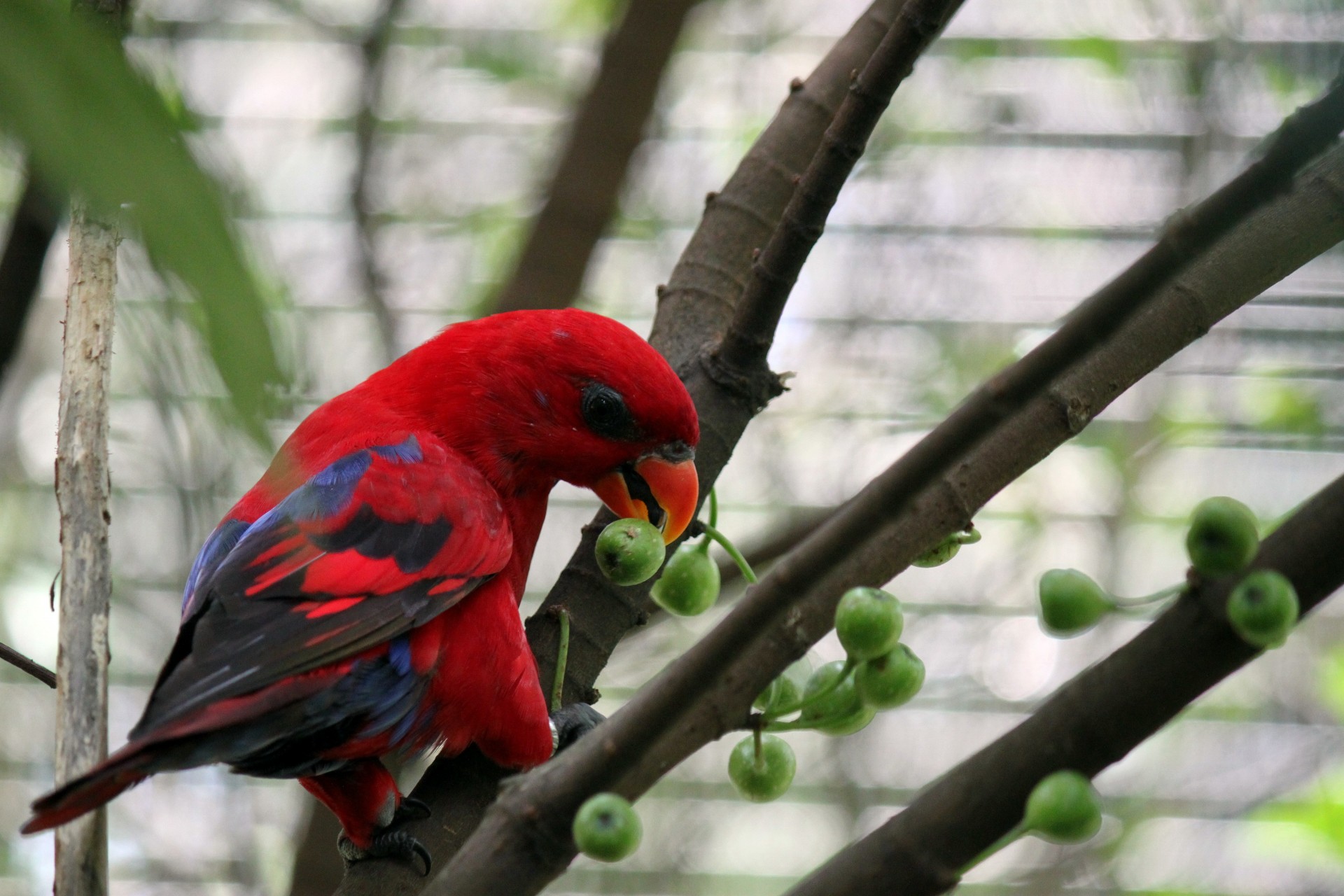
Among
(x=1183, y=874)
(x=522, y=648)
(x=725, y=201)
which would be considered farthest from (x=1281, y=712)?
(x=522, y=648)

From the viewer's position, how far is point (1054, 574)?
3.90 ft

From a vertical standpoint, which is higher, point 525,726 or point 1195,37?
point 1195,37

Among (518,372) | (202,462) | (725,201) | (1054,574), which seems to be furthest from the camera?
(725,201)

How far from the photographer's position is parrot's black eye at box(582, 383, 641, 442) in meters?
2.25

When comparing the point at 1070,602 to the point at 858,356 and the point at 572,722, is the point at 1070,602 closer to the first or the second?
the point at 572,722

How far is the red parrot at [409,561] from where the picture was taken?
169 centimetres

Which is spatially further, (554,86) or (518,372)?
(554,86)

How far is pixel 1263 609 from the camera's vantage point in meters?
0.92

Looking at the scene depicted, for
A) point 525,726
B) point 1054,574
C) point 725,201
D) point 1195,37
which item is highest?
point 1195,37

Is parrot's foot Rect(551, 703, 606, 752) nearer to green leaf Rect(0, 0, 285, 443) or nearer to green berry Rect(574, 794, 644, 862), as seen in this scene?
green berry Rect(574, 794, 644, 862)

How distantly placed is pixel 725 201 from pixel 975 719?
3063 millimetres

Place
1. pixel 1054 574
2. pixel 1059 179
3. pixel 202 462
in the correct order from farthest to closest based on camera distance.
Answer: pixel 1059 179 < pixel 1054 574 < pixel 202 462

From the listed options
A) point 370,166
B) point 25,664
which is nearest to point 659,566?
point 25,664

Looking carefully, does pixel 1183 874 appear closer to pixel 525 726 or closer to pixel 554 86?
pixel 525 726
